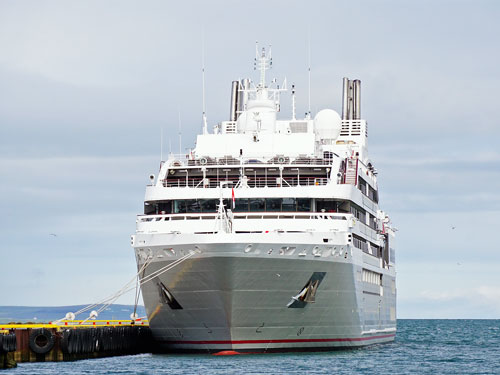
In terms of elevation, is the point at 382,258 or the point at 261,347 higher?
the point at 382,258

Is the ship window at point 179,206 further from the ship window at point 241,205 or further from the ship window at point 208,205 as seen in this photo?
the ship window at point 241,205

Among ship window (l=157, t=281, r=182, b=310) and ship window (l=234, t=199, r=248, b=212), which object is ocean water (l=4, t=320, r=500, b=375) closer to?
ship window (l=157, t=281, r=182, b=310)

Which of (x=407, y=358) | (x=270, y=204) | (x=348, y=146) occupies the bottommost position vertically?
(x=407, y=358)

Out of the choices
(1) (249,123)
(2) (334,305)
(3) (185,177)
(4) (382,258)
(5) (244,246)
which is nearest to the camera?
(5) (244,246)

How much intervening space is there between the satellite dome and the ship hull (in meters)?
Result: 12.5

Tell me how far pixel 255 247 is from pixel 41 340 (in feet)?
37.0

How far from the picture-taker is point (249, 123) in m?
56.9

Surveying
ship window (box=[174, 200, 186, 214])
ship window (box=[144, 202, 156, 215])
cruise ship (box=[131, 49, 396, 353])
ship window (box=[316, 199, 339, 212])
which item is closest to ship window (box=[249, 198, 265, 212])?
cruise ship (box=[131, 49, 396, 353])

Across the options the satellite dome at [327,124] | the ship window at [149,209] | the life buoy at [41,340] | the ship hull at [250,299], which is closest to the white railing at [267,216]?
the ship hull at [250,299]

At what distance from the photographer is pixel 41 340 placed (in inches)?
1838

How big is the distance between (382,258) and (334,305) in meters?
17.6

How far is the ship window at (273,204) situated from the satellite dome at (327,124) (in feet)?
43.9

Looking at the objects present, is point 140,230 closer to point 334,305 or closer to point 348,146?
point 334,305

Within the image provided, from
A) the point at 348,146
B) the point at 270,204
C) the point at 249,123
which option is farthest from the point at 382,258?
the point at 270,204
